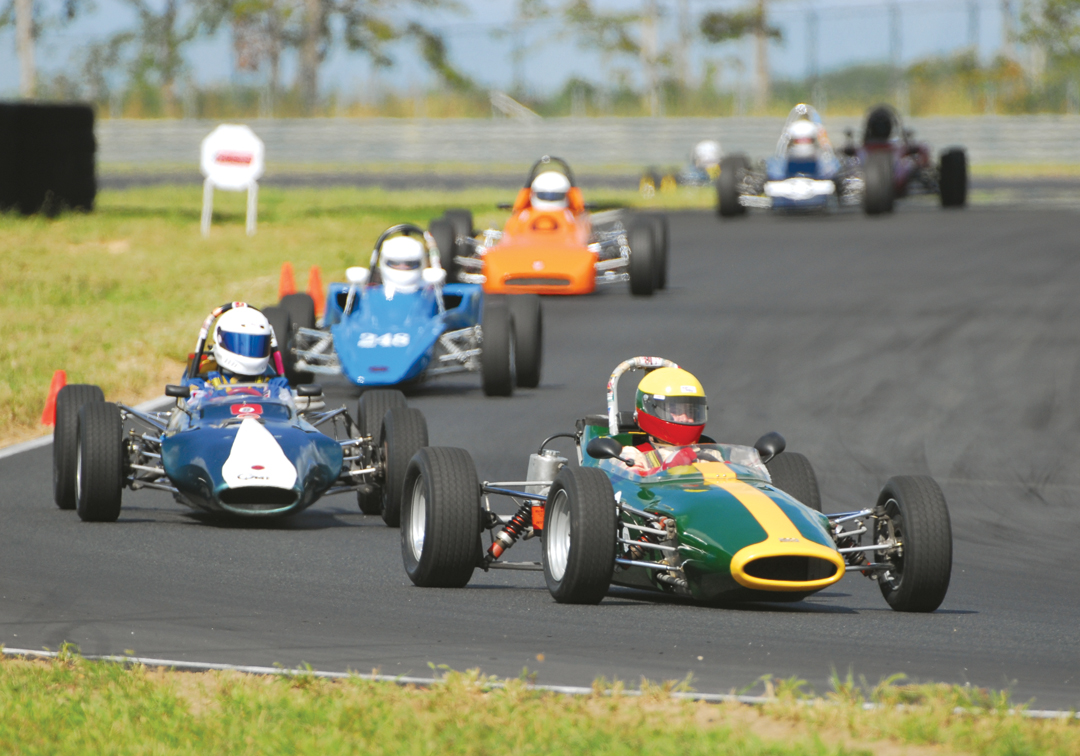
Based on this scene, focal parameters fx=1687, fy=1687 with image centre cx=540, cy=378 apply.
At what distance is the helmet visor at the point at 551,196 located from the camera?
22266mm

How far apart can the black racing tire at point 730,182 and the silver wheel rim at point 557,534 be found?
74.5 ft

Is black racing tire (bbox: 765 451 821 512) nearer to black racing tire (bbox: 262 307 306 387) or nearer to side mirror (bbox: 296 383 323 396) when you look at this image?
side mirror (bbox: 296 383 323 396)

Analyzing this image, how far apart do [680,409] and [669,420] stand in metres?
0.09

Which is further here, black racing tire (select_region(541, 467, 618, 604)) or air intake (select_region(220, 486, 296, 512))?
air intake (select_region(220, 486, 296, 512))

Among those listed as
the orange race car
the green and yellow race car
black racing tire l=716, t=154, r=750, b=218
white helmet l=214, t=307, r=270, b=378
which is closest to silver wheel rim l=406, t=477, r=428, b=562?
the green and yellow race car

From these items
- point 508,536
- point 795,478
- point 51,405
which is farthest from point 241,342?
point 795,478

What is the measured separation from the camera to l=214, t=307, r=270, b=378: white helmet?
1198 cm

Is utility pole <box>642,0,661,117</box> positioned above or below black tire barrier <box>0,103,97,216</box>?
above

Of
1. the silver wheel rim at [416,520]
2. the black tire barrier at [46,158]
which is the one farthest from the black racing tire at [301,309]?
the black tire barrier at [46,158]

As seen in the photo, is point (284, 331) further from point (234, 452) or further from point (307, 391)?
point (234, 452)

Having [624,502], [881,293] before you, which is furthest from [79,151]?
[624,502]

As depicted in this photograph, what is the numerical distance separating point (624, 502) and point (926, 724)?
124 inches

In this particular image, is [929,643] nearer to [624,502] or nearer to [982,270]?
[624,502]

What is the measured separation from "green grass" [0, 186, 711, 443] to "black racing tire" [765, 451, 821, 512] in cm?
798
